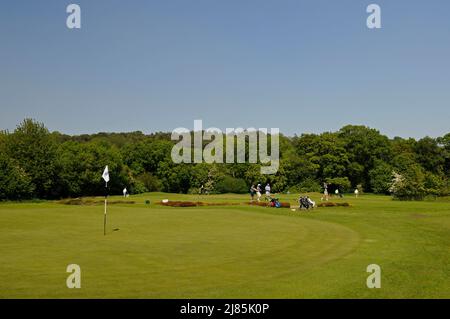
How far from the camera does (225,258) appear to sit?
21016mm

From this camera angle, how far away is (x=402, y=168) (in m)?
99.1

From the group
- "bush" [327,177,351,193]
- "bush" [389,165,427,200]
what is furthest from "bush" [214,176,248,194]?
"bush" [389,165,427,200]

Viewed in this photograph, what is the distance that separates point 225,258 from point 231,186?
97.2 metres

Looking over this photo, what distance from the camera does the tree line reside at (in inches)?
3866

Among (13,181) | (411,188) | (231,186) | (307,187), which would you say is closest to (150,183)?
(231,186)

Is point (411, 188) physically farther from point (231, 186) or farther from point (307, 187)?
point (231, 186)

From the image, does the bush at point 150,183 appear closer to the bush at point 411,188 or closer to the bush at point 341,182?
the bush at point 341,182

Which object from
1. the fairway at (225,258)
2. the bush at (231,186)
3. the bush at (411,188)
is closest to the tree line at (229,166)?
the bush at (231,186)

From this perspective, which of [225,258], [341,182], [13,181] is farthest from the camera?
[341,182]

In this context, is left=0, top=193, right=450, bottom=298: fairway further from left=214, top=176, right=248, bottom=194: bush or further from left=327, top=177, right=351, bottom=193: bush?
left=214, top=176, right=248, bottom=194: bush

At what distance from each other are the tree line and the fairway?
67681 millimetres

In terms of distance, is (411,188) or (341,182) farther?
(341,182)
